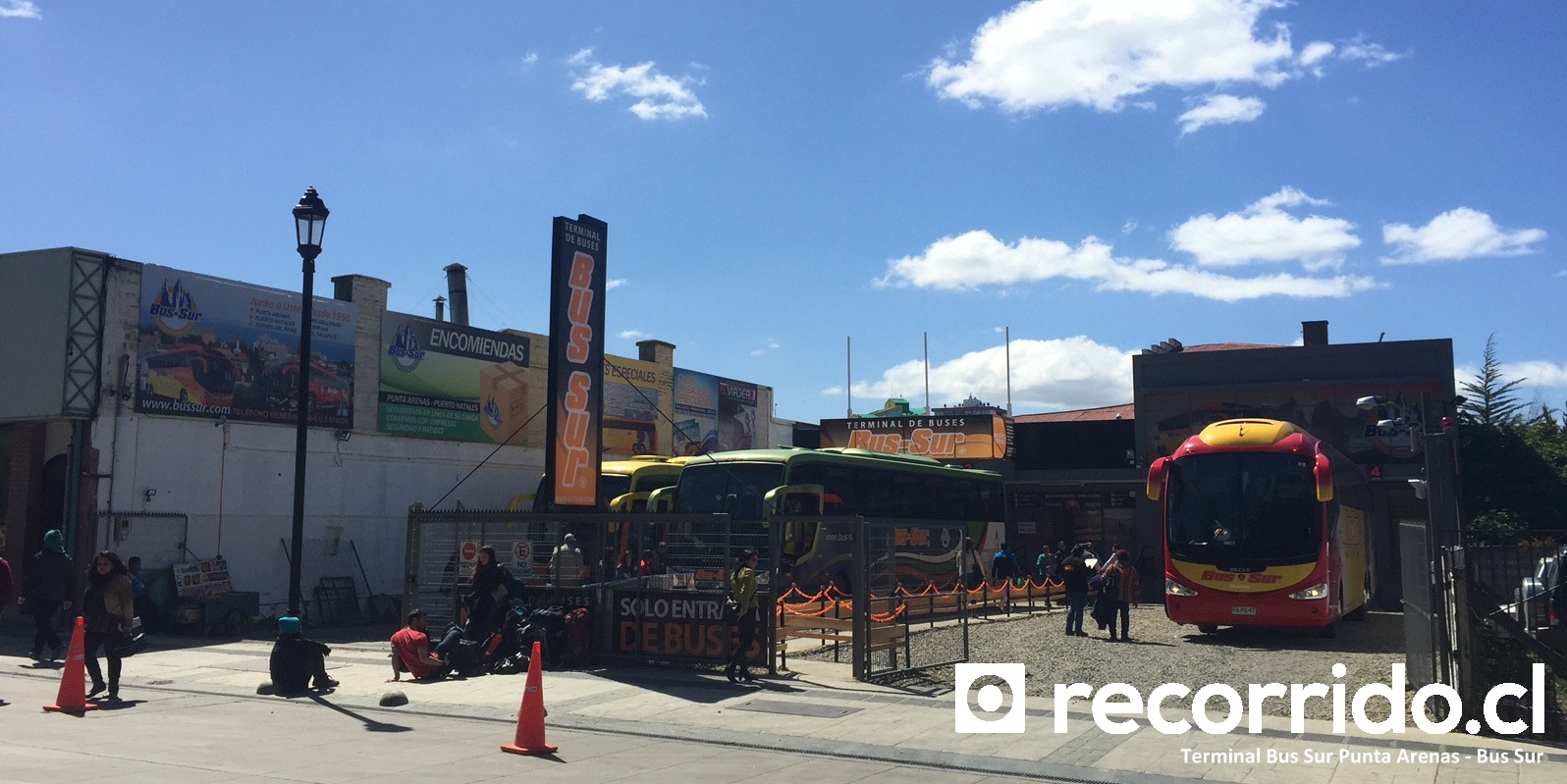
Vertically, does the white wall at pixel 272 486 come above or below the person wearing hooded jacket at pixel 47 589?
above

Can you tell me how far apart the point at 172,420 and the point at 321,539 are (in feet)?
16.1

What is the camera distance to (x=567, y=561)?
17250 mm

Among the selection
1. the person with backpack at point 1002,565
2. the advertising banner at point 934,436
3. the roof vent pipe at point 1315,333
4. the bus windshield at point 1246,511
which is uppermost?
the roof vent pipe at point 1315,333

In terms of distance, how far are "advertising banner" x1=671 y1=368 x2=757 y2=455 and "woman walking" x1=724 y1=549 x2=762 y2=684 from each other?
973 inches

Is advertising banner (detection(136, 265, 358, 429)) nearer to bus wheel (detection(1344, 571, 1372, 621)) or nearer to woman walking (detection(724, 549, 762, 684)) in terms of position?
woman walking (detection(724, 549, 762, 684))

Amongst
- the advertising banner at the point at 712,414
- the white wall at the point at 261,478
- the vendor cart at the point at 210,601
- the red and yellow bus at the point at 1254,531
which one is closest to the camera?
the red and yellow bus at the point at 1254,531

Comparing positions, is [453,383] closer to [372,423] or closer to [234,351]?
[372,423]

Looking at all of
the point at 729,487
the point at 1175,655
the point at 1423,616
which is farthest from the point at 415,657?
the point at 1423,616

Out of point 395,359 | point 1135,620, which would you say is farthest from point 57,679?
point 1135,620

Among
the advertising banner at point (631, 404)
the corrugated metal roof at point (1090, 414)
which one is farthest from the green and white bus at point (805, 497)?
the corrugated metal roof at point (1090, 414)

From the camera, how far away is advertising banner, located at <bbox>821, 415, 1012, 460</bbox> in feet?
131

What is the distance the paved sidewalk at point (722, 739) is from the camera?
998 cm

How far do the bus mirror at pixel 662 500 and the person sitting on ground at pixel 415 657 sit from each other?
11574mm

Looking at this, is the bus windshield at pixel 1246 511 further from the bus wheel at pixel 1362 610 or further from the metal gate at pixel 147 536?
the metal gate at pixel 147 536
